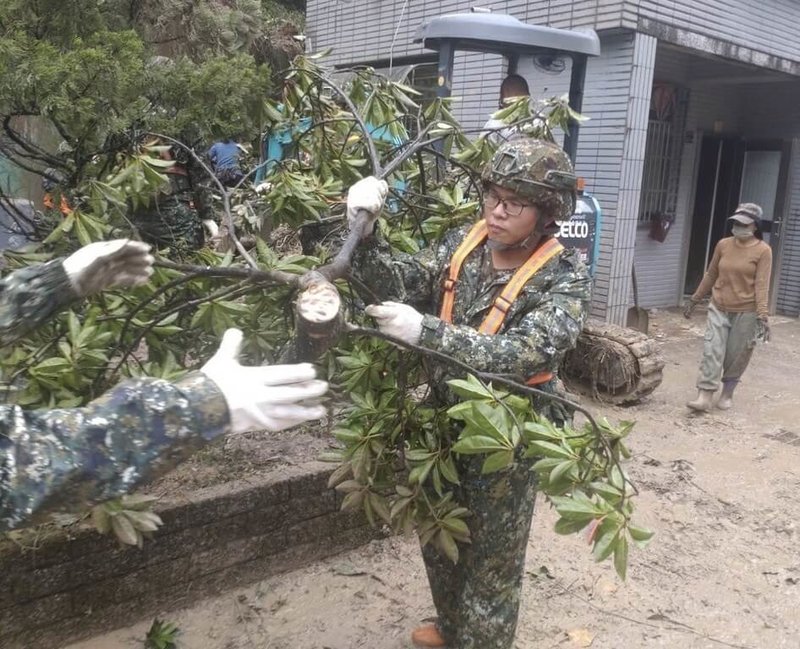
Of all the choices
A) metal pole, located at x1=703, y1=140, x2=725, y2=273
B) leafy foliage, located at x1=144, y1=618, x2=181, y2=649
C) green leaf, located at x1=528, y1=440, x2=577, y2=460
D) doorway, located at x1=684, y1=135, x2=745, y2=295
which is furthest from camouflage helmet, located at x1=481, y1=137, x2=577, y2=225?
metal pole, located at x1=703, y1=140, x2=725, y2=273

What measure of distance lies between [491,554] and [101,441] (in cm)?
153

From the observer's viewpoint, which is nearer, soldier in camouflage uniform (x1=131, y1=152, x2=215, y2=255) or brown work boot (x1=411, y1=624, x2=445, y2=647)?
brown work boot (x1=411, y1=624, x2=445, y2=647)

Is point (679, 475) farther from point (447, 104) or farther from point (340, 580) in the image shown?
point (447, 104)

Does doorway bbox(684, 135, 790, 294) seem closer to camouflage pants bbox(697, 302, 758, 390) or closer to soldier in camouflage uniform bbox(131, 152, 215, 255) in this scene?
camouflage pants bbox(697, 302, 758, 390)

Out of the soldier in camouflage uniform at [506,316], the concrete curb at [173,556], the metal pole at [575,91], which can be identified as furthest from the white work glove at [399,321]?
the metal pole at [575,91]

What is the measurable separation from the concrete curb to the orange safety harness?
1.29 metres

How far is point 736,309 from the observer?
6.02m

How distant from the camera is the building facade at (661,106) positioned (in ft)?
22.3

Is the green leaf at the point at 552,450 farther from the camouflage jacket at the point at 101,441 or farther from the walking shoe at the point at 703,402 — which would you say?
the walking shoe at the point at 703,402

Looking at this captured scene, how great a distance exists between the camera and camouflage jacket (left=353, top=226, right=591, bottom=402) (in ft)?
7.07

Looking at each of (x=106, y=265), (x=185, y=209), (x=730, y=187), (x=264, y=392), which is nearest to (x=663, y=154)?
(x=730, y=187)

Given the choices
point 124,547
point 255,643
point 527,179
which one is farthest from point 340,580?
point 527,179

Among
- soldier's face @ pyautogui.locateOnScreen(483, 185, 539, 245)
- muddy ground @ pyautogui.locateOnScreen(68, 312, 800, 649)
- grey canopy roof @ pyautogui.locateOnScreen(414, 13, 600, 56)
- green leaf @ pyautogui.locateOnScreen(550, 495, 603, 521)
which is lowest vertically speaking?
muddy ground @ pyautogui.locateOnScreen(68, 312, 800, 649)

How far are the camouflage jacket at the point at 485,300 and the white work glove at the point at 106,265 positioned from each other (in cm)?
77
